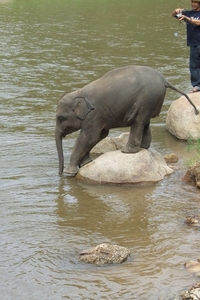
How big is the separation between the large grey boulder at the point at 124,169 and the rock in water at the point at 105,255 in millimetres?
2241

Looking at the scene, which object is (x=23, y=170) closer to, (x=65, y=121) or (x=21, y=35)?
(x=65, y=121)

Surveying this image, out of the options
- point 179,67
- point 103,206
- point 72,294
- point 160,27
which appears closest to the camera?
point 72,294

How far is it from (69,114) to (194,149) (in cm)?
214

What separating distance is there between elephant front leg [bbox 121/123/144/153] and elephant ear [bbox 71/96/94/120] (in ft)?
1.98

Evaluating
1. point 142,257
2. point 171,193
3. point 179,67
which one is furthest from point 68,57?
point 142,257

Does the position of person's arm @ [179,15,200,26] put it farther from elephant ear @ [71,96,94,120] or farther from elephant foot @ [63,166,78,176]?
elephant foot @ [63,166,78,176]

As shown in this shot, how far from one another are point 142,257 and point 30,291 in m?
1.15

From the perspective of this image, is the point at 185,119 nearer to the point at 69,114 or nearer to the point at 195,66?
the point at 195,66

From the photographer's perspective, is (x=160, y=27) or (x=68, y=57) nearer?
(x=68, y=57)

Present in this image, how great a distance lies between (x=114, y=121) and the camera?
8484mm

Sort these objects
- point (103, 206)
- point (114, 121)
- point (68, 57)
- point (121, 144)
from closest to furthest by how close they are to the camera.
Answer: point (103, 206)
point (114, 121)
point (121, 144)
point (68, 57)

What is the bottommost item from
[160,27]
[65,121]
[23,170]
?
[160,27]

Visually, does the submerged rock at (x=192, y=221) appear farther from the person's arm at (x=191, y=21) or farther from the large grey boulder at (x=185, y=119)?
the person's arm at (x=191, y=21)

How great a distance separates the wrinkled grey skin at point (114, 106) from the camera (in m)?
8.25
